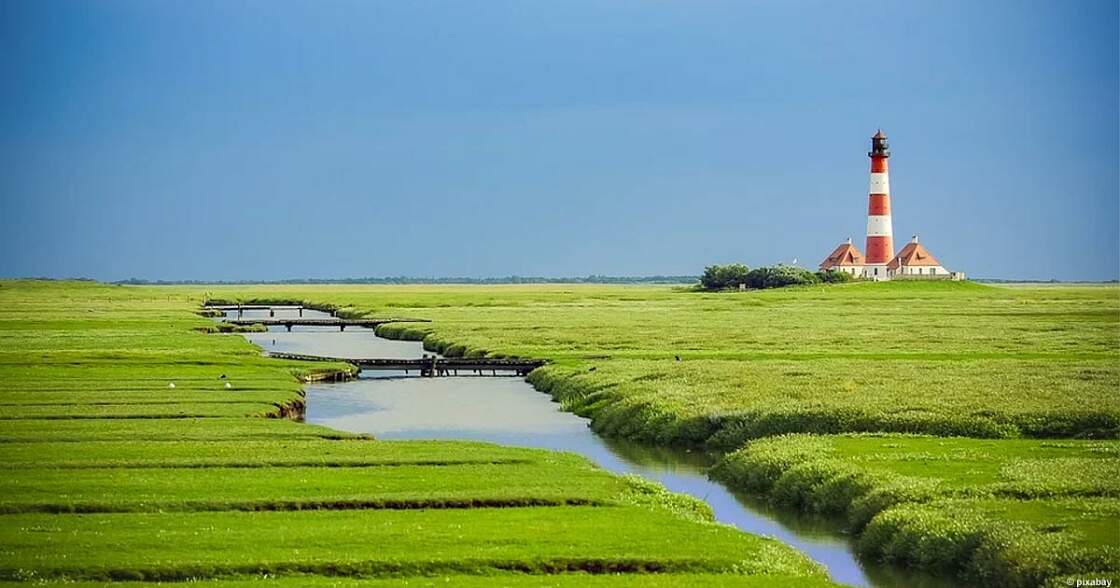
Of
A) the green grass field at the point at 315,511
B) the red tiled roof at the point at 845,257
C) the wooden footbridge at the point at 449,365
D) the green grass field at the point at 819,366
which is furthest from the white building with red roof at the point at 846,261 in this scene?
the green grass field at the point at 315,511

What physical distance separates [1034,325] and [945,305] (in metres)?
37.2

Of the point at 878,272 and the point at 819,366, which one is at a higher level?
the point at 878,272

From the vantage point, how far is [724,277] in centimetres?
18912

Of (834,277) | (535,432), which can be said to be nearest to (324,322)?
(535,432)

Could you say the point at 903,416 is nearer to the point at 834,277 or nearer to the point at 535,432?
the point at 535,432

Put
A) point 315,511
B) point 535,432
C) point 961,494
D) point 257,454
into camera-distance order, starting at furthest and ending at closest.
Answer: point 535,432
point 257,454
point 961,494
point 315,511

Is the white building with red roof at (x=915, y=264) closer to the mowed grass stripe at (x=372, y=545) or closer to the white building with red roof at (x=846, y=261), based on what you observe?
the white building with red roof at (x=846, y=261)

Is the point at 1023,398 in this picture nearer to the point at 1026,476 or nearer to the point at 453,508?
the point at 1026,476

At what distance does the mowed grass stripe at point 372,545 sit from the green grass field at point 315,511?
48 millimetres

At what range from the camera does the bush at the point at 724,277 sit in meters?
185

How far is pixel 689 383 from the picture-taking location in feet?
166

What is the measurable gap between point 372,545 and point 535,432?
2201 centimetres

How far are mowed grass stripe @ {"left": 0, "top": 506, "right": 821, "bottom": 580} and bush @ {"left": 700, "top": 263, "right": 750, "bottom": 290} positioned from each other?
160 m

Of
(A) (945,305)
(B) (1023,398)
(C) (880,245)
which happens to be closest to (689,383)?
(B) (1023,398)
